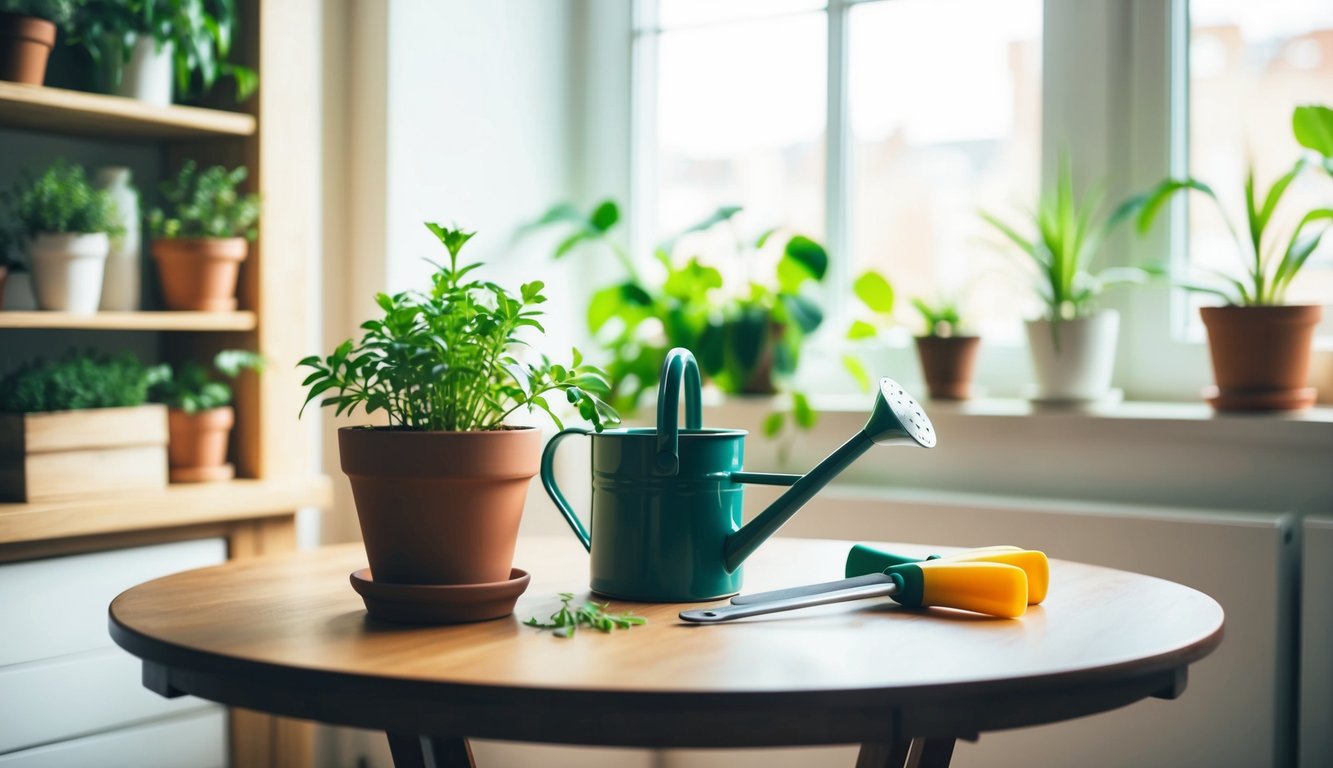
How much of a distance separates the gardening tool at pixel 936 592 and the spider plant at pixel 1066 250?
1.15 m

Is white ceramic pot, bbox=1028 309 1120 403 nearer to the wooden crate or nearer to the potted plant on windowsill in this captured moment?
the potted plant on windowsill

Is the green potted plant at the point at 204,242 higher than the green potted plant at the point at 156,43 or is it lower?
lower

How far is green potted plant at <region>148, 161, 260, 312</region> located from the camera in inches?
81.1

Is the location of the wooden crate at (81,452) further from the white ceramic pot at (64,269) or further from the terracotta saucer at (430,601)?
the terracotta saucer at (430,601)

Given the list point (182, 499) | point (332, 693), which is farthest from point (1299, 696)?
point (182, 499)

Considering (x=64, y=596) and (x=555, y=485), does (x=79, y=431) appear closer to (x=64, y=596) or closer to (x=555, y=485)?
(x=64, y=596)

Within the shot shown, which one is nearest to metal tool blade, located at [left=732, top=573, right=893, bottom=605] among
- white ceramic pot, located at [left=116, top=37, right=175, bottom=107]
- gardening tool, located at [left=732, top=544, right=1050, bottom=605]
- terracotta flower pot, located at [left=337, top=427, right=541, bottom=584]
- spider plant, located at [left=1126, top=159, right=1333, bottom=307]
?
gardening tool, located at [left=732, top=544, right=1050, bottom=605]

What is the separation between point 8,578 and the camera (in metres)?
1.77

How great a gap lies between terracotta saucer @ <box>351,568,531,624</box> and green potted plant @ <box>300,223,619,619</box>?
13 mm

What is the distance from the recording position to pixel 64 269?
1910 mm

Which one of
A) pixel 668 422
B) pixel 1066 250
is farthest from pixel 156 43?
pixel 1066 250

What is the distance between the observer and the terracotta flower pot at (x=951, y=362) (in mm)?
2273

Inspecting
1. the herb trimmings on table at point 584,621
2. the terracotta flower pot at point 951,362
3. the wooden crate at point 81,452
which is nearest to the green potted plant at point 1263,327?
the terracotta flower pot at point 951,362

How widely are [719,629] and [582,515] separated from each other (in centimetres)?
168
